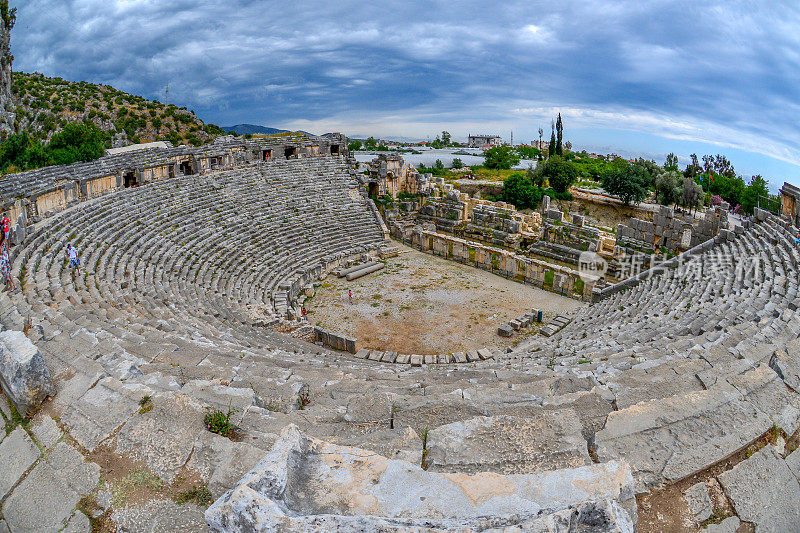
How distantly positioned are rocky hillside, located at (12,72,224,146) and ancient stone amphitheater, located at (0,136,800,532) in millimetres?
33182

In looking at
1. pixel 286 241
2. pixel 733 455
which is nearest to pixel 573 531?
pixel 733 455

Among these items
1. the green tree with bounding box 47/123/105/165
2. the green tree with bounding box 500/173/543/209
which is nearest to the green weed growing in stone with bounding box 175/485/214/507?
the green tree with bounding box 47/123/105/165

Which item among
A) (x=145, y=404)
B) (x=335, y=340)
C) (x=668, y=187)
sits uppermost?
(x=668, y=187)

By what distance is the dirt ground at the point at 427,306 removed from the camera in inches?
596

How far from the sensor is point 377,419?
5.17 meters

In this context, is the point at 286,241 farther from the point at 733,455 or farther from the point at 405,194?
the point at 733,455

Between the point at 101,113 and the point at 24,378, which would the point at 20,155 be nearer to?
the point at 101,113

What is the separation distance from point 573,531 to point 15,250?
47.9ft

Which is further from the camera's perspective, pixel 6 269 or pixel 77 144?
pixel 77 144

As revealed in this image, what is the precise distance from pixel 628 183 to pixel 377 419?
110 ft

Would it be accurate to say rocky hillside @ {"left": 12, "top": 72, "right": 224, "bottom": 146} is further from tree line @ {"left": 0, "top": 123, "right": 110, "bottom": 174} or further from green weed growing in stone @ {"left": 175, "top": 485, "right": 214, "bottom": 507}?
green weed growing in stone @ {"left": 175, "top": 485, "right": 214, "bottom": 507}

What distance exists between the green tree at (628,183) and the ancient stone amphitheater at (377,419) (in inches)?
839

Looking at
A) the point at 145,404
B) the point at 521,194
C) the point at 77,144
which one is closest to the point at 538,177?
the point at 521,194

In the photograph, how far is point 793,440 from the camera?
4.62 meters
